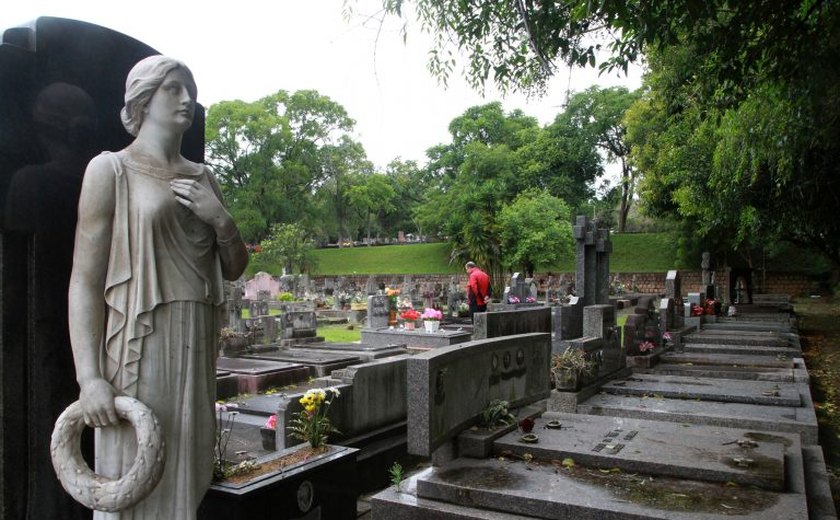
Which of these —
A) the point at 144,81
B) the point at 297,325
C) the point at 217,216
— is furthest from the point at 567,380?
the point at 297,325

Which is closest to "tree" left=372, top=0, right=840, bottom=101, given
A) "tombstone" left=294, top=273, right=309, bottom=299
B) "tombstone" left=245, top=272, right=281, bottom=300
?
"tombstone" left=294, top=273, right=309, bottom=299

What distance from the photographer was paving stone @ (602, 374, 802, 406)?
7.78m

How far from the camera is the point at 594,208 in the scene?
41812 millimetres

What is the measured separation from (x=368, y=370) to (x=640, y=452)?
269cm

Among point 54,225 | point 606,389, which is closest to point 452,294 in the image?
point 606,389

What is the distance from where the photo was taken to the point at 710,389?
27.3 ft

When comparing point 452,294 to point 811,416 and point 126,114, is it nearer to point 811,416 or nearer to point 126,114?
point 811,416

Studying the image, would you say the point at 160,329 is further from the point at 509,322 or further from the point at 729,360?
the point at 729,360

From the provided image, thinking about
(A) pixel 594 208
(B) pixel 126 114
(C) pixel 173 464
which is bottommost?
(C) pixel 173 464

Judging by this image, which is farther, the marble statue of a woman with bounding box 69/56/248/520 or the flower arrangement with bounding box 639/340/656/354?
the flower arrangement with bounding box 639/340/656/354

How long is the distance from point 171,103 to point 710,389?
8.18m

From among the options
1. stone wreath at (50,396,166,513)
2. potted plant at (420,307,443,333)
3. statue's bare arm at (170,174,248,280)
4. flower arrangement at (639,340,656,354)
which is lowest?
flower arrangement at (639,340,656,354)

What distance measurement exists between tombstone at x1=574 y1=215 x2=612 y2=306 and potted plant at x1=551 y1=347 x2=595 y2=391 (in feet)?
17.8

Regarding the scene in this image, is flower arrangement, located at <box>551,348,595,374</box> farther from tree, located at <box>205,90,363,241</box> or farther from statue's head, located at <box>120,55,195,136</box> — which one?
tree, located at <box>205,90,363,241</box>
